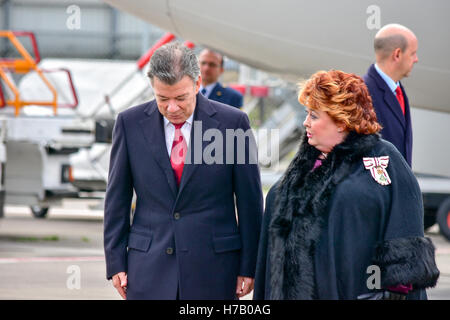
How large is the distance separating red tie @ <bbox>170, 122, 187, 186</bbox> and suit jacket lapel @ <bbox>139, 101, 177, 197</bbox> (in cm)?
4

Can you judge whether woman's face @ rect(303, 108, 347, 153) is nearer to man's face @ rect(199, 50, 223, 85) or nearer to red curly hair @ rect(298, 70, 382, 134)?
red curly hair @ rect(298, 70, 382, 134)

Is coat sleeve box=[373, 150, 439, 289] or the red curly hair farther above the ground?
the red curly hair

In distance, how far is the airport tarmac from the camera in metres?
6.77

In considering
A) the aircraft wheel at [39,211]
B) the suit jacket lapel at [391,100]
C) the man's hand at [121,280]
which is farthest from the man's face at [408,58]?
the aircraft wheel at [39,211]

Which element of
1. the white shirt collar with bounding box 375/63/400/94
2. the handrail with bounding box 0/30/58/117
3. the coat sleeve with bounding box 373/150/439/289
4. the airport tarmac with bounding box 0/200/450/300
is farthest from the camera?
the handrail with bounding box 0/30/58/117

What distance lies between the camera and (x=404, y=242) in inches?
110

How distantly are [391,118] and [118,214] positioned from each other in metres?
1.58

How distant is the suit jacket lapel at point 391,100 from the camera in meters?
4.25

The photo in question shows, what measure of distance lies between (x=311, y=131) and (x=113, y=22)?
27701 millimetres

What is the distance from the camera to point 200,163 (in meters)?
3.19

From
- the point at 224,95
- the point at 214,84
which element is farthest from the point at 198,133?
the point at 214,84

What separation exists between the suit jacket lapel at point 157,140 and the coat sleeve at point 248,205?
239 millimetres

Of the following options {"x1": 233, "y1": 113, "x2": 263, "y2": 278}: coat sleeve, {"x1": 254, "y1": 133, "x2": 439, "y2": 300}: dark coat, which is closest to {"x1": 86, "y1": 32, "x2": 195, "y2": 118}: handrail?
{"x1": 233, "y1": 113, "x2": 263, "y2": 278}: coat sleeve
